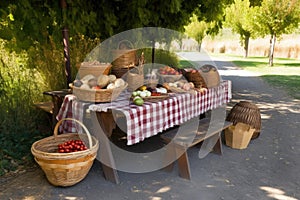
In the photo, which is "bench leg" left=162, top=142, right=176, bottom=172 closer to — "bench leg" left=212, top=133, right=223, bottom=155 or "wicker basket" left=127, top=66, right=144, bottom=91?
"wicker basket" left=127, top=66, right=144, bottom=91

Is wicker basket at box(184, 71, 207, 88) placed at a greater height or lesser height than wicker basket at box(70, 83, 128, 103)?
greater

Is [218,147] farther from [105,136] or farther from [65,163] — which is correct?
[65,163]

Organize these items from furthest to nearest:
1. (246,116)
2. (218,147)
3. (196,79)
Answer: (246,116), (218,147), (196,79)

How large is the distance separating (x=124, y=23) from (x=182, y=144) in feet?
10.7

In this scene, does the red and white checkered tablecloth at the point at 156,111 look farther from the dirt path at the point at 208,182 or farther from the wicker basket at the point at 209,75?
the dirt path at the point at 208,182

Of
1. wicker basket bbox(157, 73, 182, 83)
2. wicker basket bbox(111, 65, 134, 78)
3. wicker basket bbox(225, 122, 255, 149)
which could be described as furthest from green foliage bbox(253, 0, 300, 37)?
wicker basket bbox(111, 65, 134, 78)

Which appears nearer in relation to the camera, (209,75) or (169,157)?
(169,157)

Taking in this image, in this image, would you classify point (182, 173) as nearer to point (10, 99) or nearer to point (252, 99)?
point (10, 99)

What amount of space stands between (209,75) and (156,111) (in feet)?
3.99

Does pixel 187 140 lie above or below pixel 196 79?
below

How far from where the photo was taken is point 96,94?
9.53 feet

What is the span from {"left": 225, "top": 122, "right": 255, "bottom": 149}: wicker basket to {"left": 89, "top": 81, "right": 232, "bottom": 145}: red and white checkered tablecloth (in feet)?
1.81

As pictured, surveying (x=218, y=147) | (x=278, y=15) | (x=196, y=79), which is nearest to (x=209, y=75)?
(x=196, y=79)

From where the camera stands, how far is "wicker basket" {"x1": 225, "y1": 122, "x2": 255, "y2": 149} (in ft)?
13.7
